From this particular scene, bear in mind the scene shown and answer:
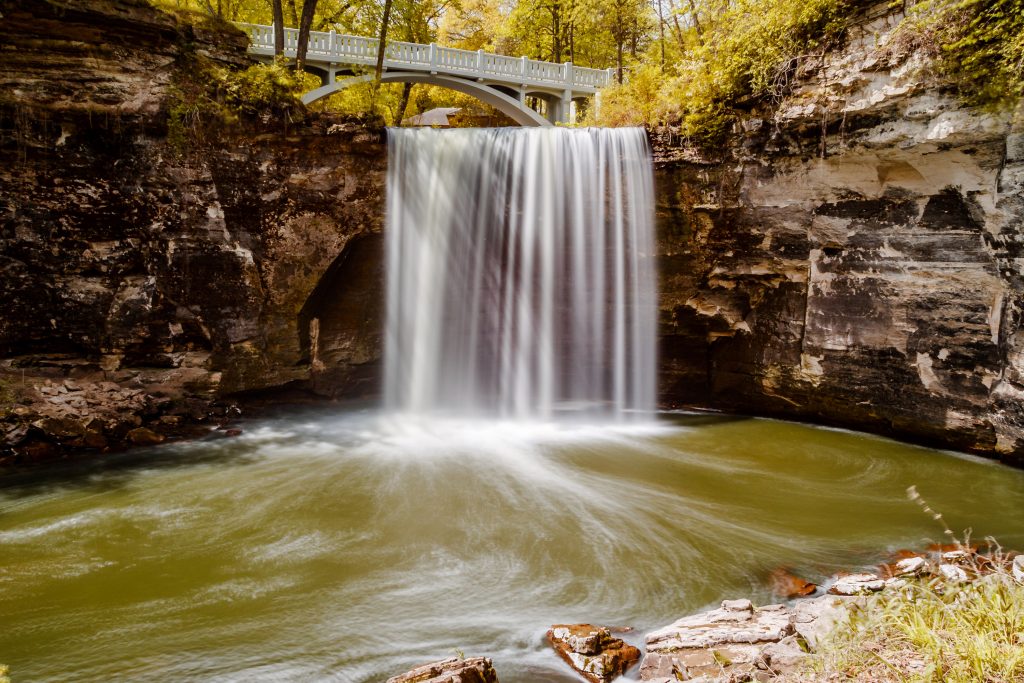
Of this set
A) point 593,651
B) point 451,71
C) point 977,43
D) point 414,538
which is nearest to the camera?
point 593,651

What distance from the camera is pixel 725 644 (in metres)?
3.90

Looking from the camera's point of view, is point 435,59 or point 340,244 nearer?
point 340,244

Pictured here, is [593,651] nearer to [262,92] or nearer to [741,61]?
[741,61]

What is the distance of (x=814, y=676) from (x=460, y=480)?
16.1ft

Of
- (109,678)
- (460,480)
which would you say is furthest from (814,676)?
(460,480)

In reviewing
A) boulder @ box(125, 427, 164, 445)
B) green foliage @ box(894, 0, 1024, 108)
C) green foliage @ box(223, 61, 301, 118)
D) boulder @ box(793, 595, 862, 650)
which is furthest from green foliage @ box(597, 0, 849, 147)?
boulder @ box(125, 427, 164, 445)

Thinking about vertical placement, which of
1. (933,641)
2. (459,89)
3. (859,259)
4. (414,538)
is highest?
(459,89)

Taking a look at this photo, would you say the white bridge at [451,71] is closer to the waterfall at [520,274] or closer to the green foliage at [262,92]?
the green foliage at [262,92]

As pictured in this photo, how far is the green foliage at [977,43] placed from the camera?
6688 millimetres

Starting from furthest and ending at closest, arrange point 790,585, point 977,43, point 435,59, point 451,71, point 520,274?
point 451,71 < point 435,59 < point 520,274 < point 977,43 < point 790,585

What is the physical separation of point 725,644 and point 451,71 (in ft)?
62.7

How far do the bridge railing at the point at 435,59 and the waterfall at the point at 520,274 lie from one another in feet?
27.4

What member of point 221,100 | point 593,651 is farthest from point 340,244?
point 593,651

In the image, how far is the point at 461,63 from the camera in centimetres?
1973
